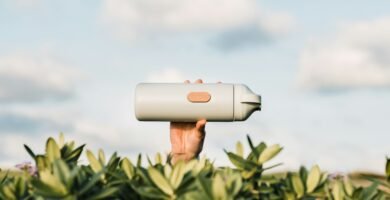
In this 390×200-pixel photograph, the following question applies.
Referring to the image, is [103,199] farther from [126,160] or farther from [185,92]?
[185,92]

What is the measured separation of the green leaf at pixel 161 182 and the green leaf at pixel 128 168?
0.43 metres

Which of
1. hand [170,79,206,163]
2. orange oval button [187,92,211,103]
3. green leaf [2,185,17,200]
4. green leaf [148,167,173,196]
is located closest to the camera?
green leaf [148,167,173,196]

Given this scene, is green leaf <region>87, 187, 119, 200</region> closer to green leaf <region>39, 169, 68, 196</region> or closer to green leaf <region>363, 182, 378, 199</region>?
green leaf <region>39, 169, 68, 196</region>

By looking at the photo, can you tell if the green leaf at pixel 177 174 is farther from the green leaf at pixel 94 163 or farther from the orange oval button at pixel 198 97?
Answer: the orange oval button at pixel 198 97

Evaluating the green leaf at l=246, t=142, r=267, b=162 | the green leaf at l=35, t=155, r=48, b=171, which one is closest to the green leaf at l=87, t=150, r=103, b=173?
the green leaf at l=35, t=155, r=48, b=171

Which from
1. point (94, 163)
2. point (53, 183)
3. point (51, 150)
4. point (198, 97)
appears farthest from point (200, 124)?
point (53, 183)

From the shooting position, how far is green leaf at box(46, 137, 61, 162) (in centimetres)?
366

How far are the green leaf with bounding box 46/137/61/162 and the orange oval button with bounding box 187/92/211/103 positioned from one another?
88.1 inches

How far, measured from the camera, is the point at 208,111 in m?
5.88

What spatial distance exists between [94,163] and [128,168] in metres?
0.22

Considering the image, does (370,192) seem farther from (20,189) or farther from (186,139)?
(186,139)

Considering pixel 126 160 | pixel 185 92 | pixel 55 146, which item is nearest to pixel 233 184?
pixel 126 160

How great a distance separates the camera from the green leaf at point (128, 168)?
3.61 metres

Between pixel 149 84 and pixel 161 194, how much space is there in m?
2.93
